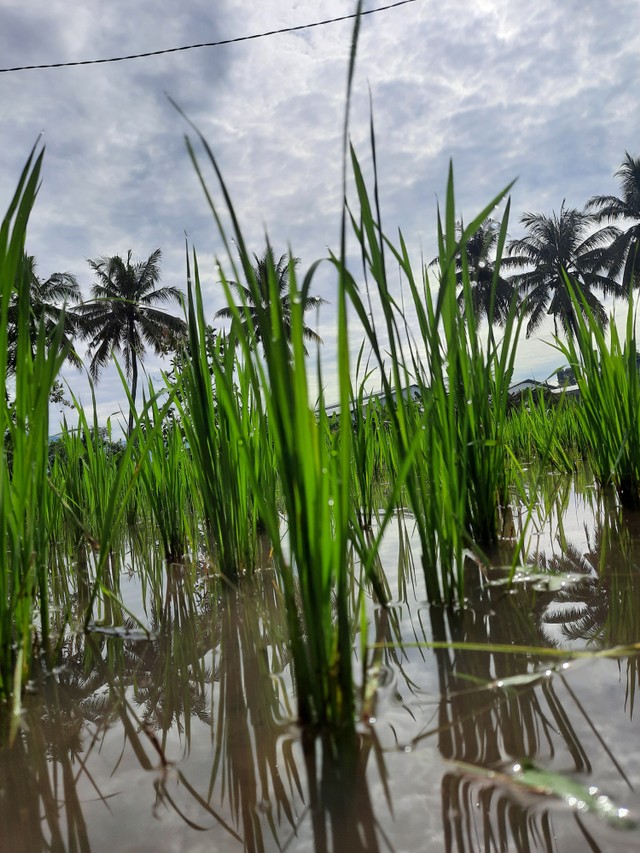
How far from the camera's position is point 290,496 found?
0.54 meters

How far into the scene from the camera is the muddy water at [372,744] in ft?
1.32

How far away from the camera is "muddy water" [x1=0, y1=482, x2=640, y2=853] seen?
402 mm

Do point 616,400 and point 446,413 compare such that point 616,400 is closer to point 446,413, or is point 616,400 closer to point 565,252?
point 446,413

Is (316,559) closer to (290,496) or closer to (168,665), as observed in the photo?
(290,496)

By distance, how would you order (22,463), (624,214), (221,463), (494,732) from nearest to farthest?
1. (494,732)
2. (22,463)
3. (221,463)
4. (624,214)

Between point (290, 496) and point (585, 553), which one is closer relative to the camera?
point (290, 496)

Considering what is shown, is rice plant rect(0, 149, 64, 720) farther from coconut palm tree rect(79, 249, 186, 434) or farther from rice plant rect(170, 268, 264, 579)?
coconut palm tree rect(79, 249, 186, 434)

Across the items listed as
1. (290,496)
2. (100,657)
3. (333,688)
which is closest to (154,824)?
(333,688)

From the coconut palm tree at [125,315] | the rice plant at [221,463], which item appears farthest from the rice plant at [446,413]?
the coconut palm tree at [125,315]

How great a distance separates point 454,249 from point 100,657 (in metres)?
0.89

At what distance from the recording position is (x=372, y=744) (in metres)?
0.50

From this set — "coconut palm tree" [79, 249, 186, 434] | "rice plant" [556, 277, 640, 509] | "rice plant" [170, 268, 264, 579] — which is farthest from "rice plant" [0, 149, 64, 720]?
"coconut palm tree" [79, 249, 186, 434]

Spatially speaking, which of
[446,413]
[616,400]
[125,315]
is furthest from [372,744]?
[125,315]

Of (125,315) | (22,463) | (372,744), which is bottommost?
(372,744)
